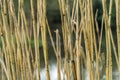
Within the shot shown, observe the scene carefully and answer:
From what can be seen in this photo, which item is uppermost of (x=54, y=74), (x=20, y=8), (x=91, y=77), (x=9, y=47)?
(x=20, y=8)

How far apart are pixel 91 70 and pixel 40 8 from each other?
0.93 ft

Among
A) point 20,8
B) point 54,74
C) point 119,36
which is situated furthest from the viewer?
point 54,74

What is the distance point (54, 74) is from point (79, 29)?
124 inches

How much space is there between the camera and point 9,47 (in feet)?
4.15

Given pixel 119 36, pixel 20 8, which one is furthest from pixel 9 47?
pixel 119 36

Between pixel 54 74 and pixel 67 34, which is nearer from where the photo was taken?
pixel 67 34

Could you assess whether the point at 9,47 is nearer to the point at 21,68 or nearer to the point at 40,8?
the point at 21,68

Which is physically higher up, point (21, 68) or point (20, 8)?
point (20, 8)

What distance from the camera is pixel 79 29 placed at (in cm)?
130

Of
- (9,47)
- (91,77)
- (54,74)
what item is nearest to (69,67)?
(91,77)

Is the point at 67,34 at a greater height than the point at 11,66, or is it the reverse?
the point at 67,34

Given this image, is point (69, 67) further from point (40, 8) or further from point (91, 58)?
point (40, 8)

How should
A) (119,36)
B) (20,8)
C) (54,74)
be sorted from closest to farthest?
1. (119,36)
2. (20,8)
3. (54,74)

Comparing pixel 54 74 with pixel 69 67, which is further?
pixel 54 74
